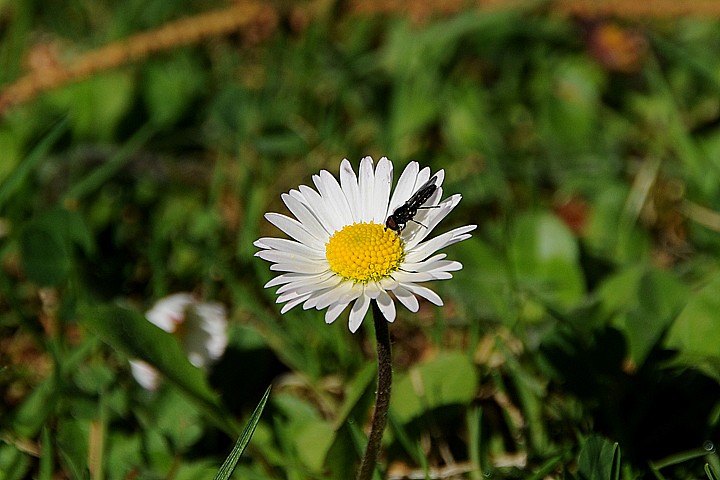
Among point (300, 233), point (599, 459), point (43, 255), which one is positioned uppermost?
point (43, 255)

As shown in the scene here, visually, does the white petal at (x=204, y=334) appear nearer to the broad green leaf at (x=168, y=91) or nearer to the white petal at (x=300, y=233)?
the white petal at (x=300, y=233)

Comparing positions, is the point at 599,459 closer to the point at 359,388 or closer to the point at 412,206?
the point at 359,388

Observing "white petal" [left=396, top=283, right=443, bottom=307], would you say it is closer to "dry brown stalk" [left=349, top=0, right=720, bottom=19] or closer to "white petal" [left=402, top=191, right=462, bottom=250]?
"white petal" [left=402, top=191, right=462, bottom=250]

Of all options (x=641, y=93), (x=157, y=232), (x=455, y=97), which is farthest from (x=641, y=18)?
(x=157, y=232)

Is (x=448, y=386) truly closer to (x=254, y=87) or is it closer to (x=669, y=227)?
(x=669, y=227)

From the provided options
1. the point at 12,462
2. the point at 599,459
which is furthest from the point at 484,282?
the point at 12,462

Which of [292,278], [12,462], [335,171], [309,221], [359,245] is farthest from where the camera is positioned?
[335,171]

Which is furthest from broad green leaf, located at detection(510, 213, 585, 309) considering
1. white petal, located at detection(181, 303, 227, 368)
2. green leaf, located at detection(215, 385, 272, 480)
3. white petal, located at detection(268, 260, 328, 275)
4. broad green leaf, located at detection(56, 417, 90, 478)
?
broad green leaf, located at detection(56, 417, 90, 478)
